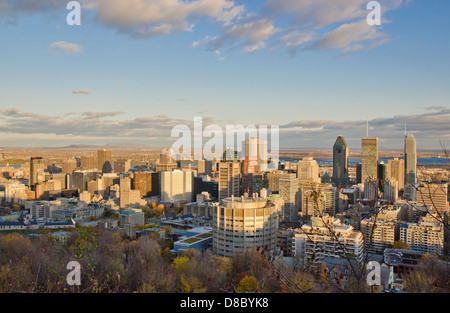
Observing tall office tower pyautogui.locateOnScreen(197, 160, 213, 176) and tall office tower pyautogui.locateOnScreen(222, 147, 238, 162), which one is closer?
tall office tower pyautogui.locateOnScreen(222, 147, 238, 162)

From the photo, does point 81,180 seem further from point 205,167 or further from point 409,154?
point 409,154

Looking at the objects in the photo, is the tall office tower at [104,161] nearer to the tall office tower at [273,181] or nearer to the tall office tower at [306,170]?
the tall office tower at [273,181]

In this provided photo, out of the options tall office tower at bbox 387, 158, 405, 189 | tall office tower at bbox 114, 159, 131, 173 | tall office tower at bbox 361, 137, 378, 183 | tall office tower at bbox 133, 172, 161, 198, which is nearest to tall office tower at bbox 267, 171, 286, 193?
tall office tower at bbox 133, 172, 161, 198

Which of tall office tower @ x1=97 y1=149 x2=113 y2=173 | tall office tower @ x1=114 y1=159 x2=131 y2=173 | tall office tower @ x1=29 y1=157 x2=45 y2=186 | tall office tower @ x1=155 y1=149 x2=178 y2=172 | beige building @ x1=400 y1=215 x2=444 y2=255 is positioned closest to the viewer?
beige building @ x1=400 y1=215 x2=444 y2=255

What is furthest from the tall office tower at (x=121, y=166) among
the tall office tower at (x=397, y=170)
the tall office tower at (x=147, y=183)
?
the tall office tower at (x=397, y=170)

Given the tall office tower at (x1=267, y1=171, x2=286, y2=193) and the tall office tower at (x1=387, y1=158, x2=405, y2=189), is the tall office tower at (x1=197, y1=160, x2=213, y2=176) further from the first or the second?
the tall office tower at (x1=387, y1=158, x2=405, y2=189)

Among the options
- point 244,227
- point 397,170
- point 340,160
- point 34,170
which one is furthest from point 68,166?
point 397,170

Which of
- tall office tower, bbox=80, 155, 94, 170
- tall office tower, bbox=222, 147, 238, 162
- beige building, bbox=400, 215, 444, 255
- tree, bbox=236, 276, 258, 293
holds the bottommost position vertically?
beige building, bbox=400, 215, 444, 255

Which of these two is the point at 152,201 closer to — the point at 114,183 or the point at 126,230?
the point at 114,183
